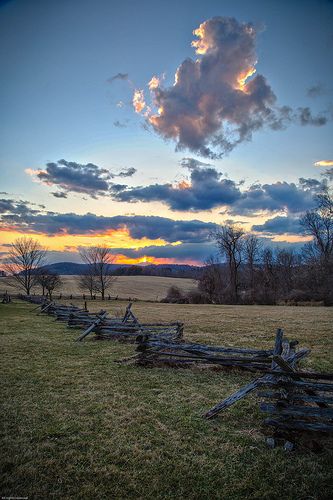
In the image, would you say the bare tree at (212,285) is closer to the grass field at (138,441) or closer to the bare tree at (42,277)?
the bare tree at (42,277)

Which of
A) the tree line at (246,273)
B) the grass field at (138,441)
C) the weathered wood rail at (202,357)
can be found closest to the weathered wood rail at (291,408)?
the grass field at (138,441)

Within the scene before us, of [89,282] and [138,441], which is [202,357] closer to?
[138,441]

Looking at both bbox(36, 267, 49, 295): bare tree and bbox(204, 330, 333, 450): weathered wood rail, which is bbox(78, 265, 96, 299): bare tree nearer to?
bbox(36, 267, 49, 295): bare tree

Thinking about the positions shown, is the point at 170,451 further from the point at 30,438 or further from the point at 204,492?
the point at 30,438

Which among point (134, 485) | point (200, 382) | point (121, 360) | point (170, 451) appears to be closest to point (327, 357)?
point (200, 382)

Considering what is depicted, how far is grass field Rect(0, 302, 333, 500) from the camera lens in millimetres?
3480

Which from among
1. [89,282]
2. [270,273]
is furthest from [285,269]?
[89,282]

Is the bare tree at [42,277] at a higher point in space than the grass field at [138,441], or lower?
higher

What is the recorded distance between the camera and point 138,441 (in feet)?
14.6

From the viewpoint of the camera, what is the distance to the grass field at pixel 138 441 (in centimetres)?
348

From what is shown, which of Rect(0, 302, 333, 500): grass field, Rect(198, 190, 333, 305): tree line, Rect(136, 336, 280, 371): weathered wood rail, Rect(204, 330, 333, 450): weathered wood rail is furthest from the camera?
Rect(198, 190, 333, 305): tree line

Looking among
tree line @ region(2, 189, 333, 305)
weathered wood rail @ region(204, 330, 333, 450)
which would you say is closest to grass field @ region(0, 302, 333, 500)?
weathered wood rail @ region(204, 330, 333, 450)

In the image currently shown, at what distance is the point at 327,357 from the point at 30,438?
9.35 m

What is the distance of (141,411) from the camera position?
217 inches
